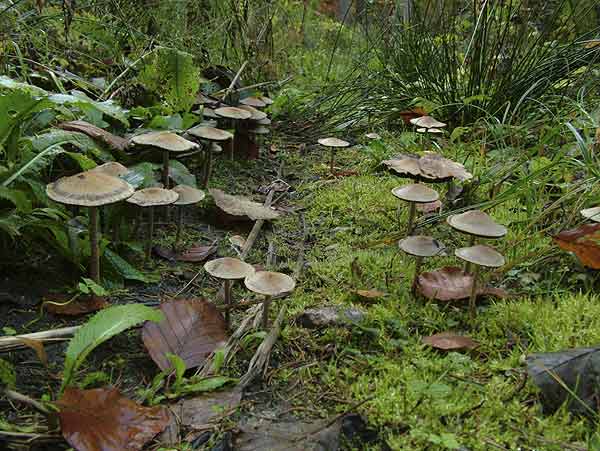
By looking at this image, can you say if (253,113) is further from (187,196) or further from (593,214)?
(593,214)

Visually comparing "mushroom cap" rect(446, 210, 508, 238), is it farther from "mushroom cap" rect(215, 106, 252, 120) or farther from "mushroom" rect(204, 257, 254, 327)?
"mushroom cap" rect(215, 106, 252, 120)

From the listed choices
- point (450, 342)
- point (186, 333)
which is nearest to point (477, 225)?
point (450, 342)

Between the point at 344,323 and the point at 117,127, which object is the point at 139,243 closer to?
the point at 117,127

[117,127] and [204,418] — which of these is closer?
[204,418]

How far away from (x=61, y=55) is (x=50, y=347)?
3254mm

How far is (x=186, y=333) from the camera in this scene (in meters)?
2.07

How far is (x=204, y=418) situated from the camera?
1.71 metres

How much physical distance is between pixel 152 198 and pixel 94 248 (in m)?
0.34

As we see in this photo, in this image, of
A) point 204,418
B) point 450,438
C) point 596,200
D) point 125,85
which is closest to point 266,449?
point 204,418

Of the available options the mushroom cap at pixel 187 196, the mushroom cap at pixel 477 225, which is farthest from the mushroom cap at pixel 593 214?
the mushroom cap at pixel 187 196

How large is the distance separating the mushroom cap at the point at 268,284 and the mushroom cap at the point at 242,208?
3.51 feet

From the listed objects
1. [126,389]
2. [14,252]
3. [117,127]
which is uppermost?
[117,127]

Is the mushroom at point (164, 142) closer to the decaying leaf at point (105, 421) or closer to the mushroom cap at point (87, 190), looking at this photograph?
the mushroom cap at point (87, 190)

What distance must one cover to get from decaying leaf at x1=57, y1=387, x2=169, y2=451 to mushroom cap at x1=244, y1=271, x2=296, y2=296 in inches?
20.7
